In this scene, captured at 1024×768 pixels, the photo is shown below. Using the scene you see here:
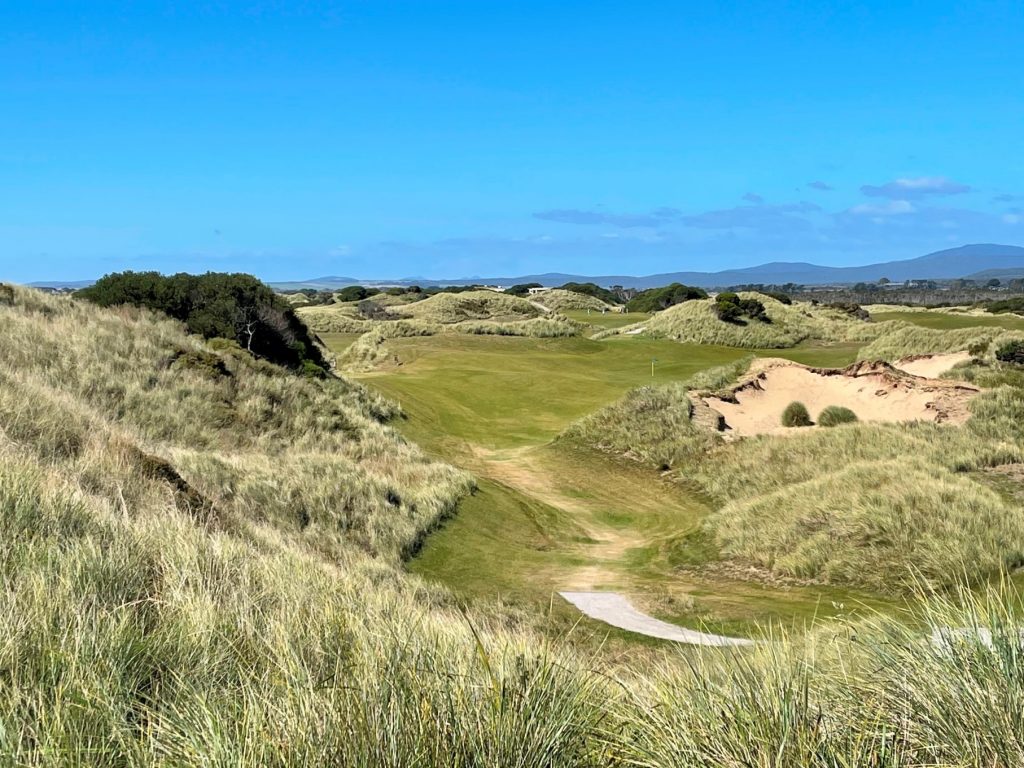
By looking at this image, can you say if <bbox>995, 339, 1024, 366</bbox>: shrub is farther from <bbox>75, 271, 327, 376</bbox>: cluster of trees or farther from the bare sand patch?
<bbox>75, 271, 327, 376</bbox>: cluster of trees

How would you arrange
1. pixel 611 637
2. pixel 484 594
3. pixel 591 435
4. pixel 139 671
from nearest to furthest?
1. pixel 139 671
2. pixel 611 637
3. pixel 484 594
4. pixel 591 435

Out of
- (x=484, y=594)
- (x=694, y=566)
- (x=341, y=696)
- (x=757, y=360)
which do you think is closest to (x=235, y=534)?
(x=484, y=594)

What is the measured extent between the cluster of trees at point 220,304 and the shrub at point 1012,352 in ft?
73.3

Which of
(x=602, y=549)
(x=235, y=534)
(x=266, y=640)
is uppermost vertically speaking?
(x=266, y=640)

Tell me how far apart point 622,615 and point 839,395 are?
1706 cm

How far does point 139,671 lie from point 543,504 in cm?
1344

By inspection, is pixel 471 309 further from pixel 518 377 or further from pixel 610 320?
pixel 518 377

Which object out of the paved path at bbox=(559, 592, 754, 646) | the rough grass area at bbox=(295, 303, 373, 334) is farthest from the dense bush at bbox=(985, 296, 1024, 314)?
the paved path at bbox=(559, 592, 754, 646)

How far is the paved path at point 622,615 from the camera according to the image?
832 cm

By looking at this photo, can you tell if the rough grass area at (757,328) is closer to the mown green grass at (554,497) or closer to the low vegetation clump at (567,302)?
the mown green grass at (554,497)

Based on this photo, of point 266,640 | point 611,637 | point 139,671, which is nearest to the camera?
point 139,671

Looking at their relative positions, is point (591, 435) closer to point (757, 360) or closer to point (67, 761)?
point (757, 360)

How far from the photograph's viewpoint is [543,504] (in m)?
16.2

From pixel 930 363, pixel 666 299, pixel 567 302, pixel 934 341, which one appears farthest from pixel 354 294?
pixel 930 363
